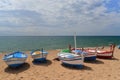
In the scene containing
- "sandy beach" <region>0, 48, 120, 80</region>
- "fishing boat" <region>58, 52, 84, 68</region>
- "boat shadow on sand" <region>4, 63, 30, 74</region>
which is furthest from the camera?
→ "fishing boat" <region>58, 52, 84, 68</region>

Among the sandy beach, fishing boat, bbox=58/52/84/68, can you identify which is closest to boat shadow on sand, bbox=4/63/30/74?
the sandy beach

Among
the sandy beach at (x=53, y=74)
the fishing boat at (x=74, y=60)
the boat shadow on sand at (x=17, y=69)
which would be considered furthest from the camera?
the fishing boat at (x=74, y=60)

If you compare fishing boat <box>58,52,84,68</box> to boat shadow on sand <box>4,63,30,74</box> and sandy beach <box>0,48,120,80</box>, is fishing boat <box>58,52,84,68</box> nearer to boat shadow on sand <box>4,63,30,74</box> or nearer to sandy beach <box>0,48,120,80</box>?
sandy beach <box>0,48,120,80</box>

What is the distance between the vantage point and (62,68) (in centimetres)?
1357

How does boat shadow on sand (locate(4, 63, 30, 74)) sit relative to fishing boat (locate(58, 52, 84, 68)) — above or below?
below

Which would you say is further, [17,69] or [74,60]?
[17,69]

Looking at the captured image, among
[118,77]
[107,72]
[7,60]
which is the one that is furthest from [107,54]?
[7,60]

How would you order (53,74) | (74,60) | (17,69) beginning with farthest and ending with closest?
(17,69)
(74,60)
(53,74)

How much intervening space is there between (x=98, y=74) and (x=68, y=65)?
3162mm

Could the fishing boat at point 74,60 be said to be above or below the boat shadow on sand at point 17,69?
above

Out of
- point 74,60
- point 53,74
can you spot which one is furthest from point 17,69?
point 74,60

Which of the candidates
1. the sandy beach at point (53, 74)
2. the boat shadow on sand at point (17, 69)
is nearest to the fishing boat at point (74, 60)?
the sandy beach at point (53, 74)

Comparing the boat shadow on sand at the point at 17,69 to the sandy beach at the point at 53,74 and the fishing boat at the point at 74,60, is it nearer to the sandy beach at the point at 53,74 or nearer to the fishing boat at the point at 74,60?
the sandy beach at the point at 53,74

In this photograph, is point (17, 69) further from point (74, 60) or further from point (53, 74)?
point (74, 60)
